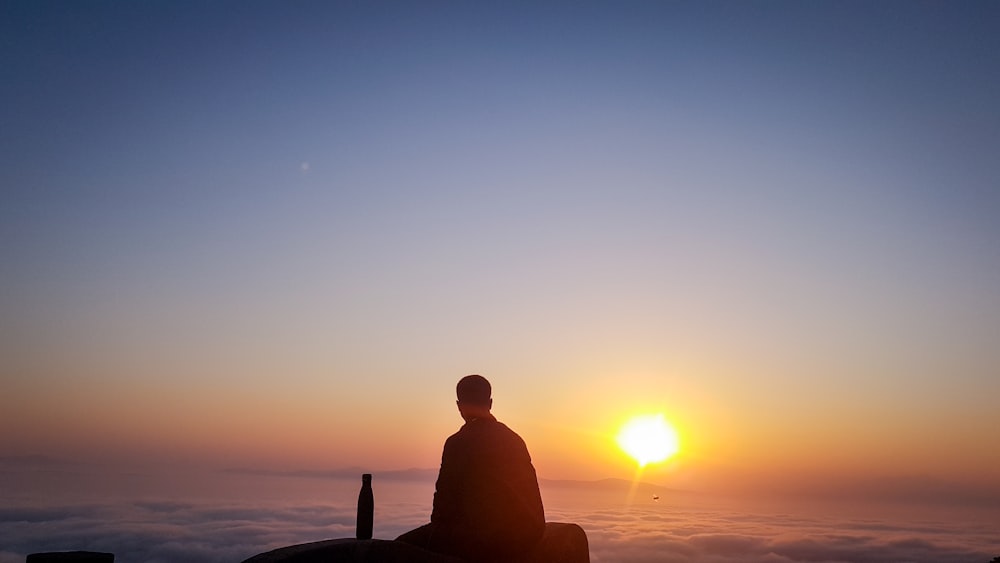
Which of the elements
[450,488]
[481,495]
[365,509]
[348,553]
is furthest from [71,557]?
[481,495]

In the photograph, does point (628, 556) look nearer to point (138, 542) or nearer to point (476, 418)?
point (138, 542)

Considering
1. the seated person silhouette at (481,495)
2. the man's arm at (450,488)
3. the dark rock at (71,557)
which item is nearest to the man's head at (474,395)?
the seated person silhouette at (481,495)

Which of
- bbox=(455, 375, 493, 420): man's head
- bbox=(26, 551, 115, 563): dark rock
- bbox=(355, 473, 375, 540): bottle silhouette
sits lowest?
bbox=(26, 551, 115, 563): dark rock

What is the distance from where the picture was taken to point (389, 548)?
5.17m

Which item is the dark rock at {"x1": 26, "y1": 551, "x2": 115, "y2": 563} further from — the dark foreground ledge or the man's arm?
the man's arm

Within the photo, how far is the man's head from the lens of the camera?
6.18m

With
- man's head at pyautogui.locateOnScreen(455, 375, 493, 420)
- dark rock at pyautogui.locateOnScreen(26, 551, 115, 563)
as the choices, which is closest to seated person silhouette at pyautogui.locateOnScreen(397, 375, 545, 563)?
man's head at pyautogui.locateOnScreen(455, 375, 493, 420)

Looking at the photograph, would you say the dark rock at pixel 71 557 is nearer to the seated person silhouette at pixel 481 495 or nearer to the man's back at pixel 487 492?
the seated person silhouette at pixel 481 495

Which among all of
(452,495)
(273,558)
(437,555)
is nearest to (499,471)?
(452,495)

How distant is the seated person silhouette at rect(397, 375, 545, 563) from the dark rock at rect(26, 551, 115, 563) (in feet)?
7.00

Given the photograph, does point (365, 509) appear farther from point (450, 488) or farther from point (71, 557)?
point (71, 557)

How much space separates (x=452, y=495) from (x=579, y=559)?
1394mm

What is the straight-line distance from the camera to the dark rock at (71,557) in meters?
4.98

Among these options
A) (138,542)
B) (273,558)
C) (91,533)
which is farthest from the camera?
(138,542)
